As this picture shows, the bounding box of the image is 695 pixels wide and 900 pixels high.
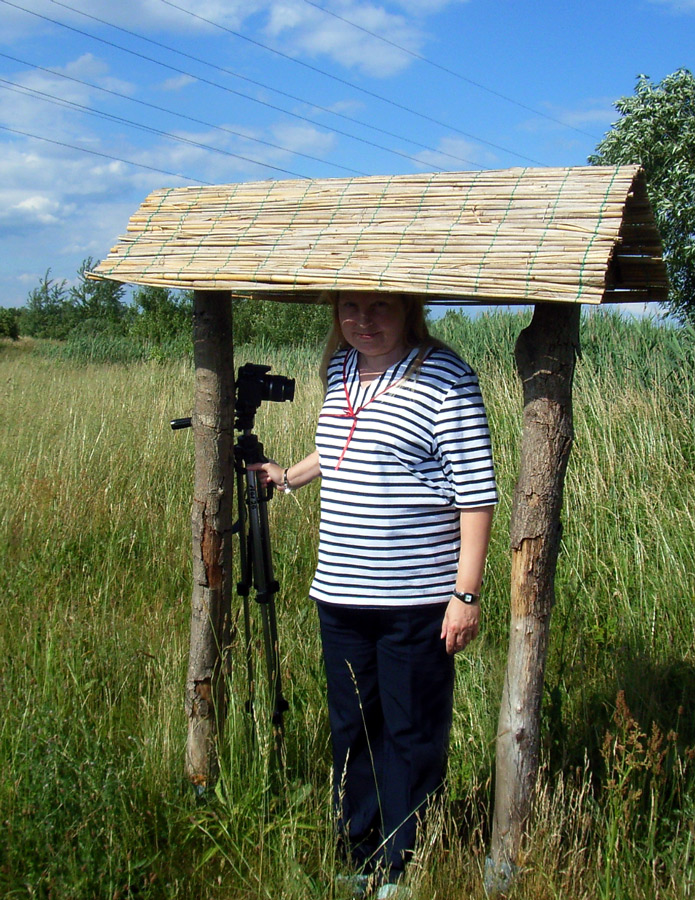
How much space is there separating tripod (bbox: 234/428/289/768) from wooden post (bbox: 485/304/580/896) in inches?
31.8

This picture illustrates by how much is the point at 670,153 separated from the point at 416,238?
10772mm

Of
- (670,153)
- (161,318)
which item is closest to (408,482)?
(670,153)

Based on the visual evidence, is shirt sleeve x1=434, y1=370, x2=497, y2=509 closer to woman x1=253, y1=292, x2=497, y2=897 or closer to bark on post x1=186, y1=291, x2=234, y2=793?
woman x1=253, y1=292, x2=497, y2=897

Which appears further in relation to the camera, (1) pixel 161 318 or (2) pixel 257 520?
(1) pixel 161 318

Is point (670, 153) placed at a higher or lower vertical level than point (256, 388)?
higher

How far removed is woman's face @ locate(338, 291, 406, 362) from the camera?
94.0 inches

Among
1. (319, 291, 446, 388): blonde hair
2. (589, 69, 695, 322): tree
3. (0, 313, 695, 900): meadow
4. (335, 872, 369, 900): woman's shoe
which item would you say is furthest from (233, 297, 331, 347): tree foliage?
(335, 872, 369, 900): woman's shoe

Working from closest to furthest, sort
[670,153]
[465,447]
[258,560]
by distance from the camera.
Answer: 1. [465,447]
2. [258,560]
3. [670,153]

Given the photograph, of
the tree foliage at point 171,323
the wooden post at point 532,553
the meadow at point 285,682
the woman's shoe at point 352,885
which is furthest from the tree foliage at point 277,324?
the woman's shoe at point 352,885

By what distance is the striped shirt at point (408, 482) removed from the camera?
227 centimetres

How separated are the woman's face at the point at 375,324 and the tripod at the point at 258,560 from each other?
0.61 meters

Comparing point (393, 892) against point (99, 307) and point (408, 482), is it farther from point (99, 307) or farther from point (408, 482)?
point (99, 307)

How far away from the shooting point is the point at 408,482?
2318mm

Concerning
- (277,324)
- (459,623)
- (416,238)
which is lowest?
(459,623)
